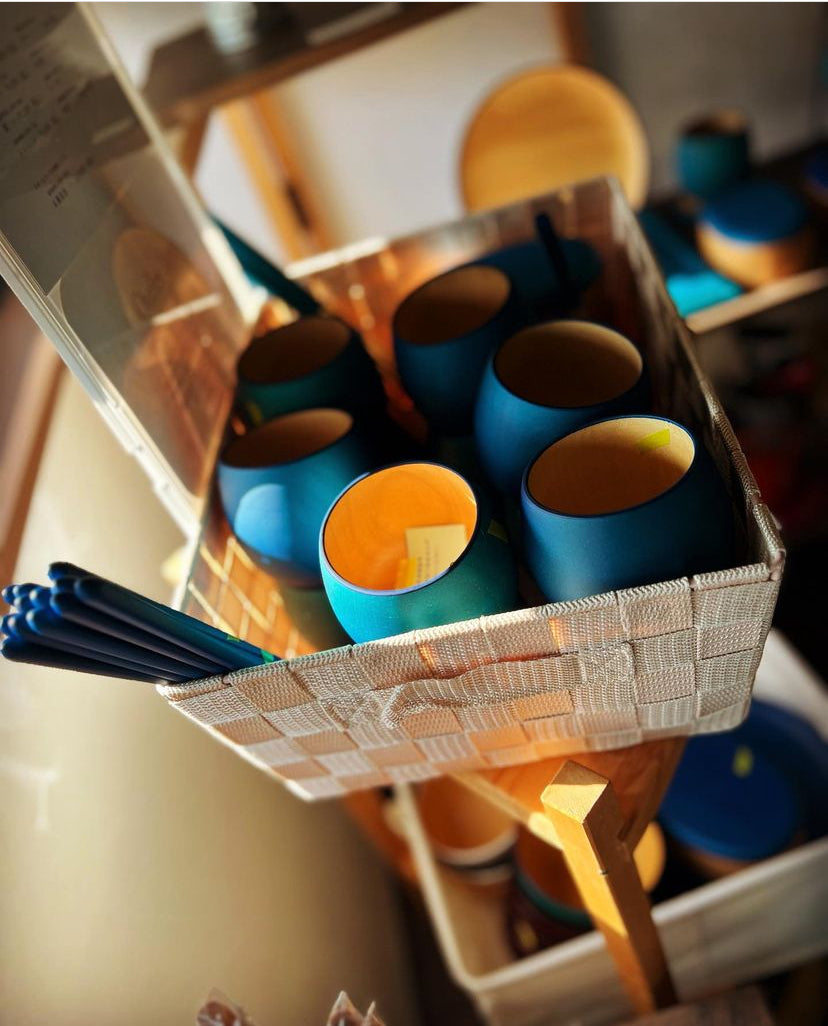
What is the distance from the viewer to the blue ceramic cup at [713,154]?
1.37 m

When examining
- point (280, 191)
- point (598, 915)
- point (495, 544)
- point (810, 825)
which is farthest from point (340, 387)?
point (280, 191)

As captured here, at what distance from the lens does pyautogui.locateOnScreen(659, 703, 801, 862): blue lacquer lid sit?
3.09 feet

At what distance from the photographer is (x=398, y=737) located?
0.59 metres

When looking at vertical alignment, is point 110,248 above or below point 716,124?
above

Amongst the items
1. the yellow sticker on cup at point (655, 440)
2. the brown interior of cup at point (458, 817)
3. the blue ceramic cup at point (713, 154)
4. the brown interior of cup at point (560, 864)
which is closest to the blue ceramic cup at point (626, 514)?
the yellow sticker on cup at point (655, 440)

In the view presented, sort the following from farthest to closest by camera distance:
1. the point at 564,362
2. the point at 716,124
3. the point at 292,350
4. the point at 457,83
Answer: the point at 457,83 < the point at 716,124 < the point at 292,350 < the point at 564,362

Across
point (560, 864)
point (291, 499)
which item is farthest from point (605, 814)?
point (560, 864)

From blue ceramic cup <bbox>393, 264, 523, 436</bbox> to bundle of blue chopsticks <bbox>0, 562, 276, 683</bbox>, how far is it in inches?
11.0

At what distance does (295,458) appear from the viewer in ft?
2.23

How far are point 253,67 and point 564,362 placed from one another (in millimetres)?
801

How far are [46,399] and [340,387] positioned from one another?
34 centimetres

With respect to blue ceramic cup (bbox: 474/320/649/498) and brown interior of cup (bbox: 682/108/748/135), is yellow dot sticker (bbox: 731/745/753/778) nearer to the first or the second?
blue ceramic cup (bbox: 474/320/649/498)

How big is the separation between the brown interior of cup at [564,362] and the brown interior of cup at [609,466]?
0.28 ft

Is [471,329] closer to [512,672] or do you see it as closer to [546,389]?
[546,389]
